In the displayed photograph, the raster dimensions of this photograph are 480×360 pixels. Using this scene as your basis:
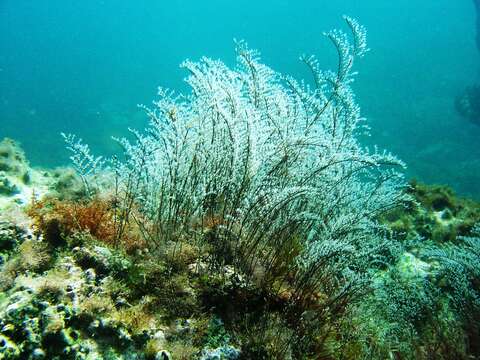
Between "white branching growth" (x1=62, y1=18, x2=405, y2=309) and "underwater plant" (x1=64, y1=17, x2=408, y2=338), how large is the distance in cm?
1

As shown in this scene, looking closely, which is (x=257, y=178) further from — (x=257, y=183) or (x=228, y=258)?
(x=228, y=258)

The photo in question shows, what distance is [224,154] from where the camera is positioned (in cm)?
316

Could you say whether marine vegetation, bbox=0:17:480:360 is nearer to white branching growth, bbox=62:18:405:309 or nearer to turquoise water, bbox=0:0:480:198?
white branching growth, bbox=62:18:405:309

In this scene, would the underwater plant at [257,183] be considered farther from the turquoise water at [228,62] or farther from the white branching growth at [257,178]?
the turquoise water at [228,62]

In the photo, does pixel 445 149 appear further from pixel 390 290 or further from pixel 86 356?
pixel 86 356

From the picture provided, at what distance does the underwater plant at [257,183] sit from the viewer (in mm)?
2764

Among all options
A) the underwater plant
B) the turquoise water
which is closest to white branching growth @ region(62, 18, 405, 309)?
the underwater plant

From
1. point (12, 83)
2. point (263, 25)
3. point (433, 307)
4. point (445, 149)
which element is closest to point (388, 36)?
point (263, 25)

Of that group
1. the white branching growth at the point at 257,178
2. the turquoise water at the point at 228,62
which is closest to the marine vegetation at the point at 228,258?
the white branching growth at the point at 257,178

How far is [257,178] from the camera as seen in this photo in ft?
9.83

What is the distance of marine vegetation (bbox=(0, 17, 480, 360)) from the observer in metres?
2.26

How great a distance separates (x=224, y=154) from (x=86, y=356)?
6.34 feet

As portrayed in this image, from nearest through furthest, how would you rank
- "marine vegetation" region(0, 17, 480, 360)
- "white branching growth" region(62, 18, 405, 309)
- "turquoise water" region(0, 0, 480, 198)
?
"marine vegetation" region(0, 17, 480, 360)
"white branching growth" region(62, 18, 405, 309)
"turquoise water" region(0, 0, 480, 198)

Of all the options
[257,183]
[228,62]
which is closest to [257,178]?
[257,183]
